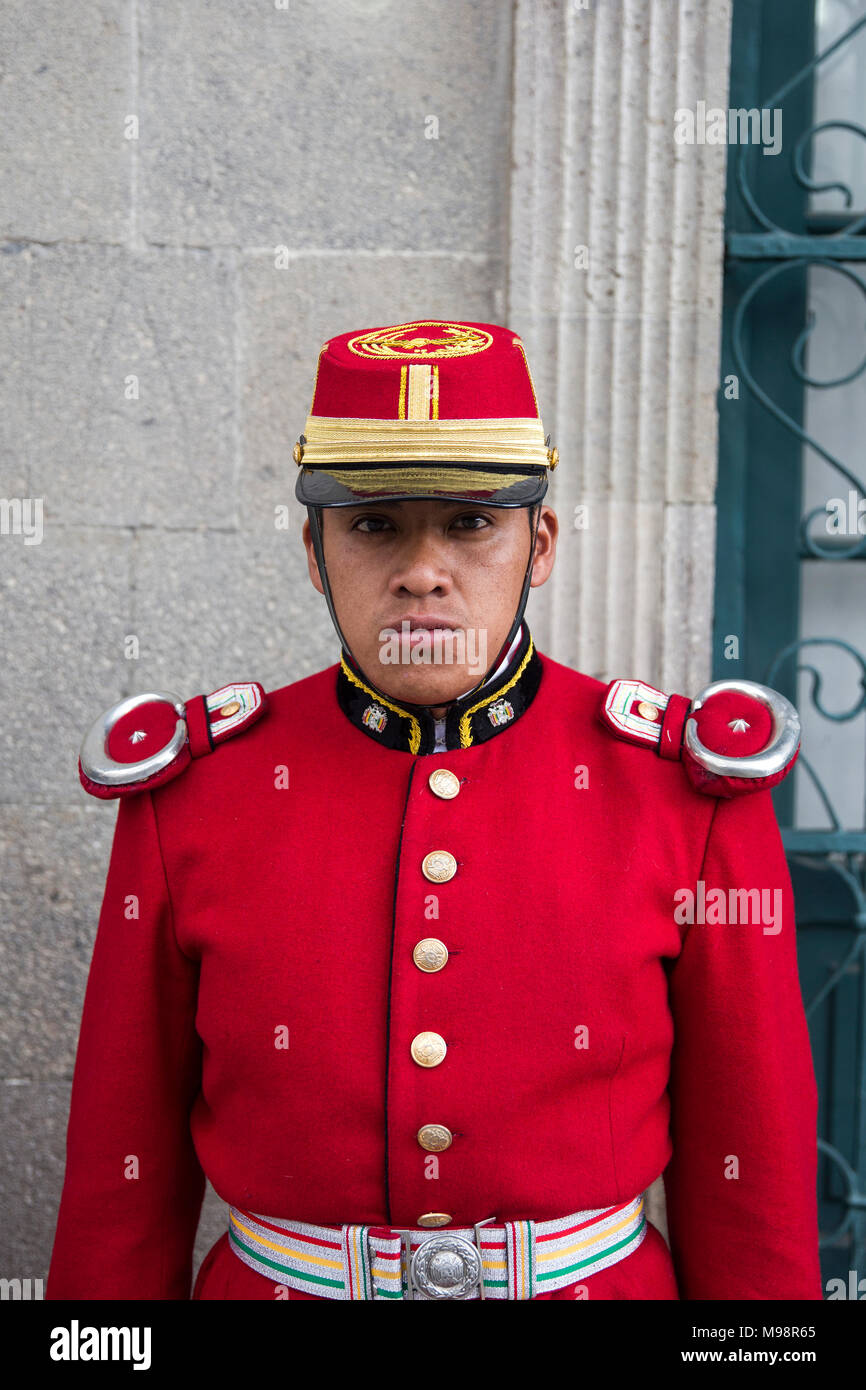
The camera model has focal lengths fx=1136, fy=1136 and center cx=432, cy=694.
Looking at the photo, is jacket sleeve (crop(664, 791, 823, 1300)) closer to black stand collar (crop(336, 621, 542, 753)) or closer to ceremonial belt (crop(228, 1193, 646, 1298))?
ceremonial belt (crop(228, 1193, 646, 1298))

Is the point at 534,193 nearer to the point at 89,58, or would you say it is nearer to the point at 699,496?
the point at 699,496

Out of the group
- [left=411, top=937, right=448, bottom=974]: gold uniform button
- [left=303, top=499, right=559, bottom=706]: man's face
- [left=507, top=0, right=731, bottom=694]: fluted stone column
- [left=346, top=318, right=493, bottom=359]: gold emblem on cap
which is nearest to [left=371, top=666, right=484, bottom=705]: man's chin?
[left=303, top=499, right=559, bottom=706]: man's face

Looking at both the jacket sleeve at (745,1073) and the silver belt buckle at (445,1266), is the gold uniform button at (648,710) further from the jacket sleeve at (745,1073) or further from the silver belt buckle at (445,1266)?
the silver belt buckle at (445,1266)

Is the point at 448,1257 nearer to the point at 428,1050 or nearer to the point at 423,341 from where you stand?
the point at 428,1050

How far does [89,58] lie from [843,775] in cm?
245

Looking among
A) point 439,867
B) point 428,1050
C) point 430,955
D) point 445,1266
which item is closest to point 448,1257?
point 445,1266

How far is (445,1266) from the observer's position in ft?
4.83

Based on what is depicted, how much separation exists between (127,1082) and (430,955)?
0.54 meters

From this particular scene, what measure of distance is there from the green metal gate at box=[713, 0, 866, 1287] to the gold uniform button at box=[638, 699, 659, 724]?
1.07m

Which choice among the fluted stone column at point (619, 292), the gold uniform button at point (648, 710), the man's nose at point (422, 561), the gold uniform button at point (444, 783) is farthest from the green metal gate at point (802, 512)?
the man's nose at point (422, 561)

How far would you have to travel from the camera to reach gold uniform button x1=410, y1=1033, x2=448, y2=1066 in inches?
58.1

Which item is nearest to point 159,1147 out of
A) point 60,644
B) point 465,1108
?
point 465,1108
